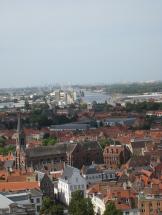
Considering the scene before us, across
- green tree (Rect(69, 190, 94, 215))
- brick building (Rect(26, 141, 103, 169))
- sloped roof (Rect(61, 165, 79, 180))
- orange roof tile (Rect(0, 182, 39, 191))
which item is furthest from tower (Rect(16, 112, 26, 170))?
green tree (Rect(69, 190, 94, 215))

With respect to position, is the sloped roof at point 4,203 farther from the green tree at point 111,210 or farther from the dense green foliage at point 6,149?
the dense green foliage at point 6,149

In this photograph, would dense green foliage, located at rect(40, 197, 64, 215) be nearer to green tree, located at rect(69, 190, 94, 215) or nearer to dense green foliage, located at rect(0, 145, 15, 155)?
green tree, located at rect(69, 190, 94, 215)

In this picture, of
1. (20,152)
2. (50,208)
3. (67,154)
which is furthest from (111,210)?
(67,154)

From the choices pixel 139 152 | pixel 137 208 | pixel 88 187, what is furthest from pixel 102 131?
pixel 137 208

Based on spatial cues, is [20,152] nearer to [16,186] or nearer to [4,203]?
[16,186]

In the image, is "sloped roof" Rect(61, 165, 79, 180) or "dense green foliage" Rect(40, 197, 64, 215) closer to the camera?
"dense green foliage" Rect(40, 197, 64, 215)

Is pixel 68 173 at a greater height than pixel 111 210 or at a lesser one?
greater

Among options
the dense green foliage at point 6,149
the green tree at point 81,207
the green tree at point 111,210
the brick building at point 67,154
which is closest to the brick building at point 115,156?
the brick building at point 67,154

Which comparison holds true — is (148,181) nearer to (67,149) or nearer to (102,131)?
(67,149)

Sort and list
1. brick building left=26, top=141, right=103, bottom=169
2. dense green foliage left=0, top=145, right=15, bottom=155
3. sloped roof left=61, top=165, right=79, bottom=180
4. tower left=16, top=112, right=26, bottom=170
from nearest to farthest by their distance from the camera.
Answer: sloped roof left=61, top=165, right=79, bottom=180 < tower left=16, top=112, right=26, bottom=170 < brick building left=26, top=141, right=103, bottom=169 < dense green foliage left=0, top=145, right=15, bottom=155
